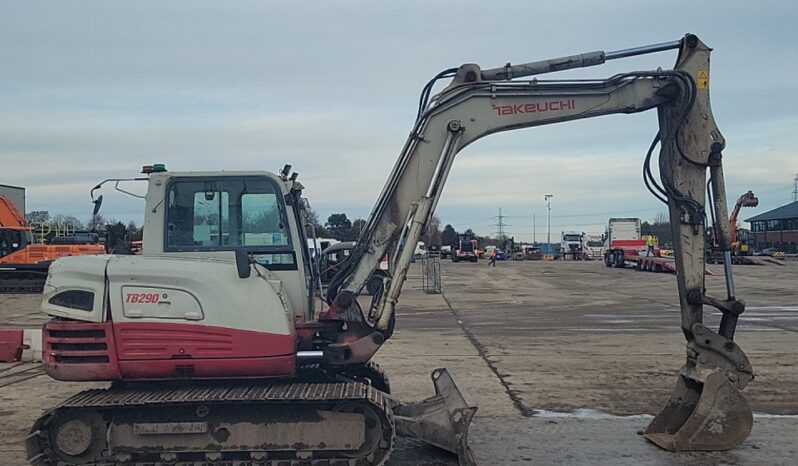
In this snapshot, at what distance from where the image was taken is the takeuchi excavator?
6949 millimetres

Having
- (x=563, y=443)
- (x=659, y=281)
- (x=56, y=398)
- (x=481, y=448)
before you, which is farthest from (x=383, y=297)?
(x=659, y=281)

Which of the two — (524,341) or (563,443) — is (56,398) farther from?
(524,341)

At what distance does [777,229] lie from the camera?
10288cm

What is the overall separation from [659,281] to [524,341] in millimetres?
24555

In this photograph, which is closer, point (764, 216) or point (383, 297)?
point (383, 297)

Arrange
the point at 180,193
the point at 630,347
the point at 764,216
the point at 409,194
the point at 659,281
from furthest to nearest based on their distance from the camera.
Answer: the point at 764,216 → the point at 659,281 → the point at 630,347 → the point at 409,194 → the point at 180,193

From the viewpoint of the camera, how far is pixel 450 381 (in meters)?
8.24

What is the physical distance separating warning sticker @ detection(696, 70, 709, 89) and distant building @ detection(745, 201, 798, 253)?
97.0 meters

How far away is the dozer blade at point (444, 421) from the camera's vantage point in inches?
287

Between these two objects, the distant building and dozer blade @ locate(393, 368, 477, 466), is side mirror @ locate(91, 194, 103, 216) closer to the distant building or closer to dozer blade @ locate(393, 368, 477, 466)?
dozer blade @ locate(393, 368, 477, 466)

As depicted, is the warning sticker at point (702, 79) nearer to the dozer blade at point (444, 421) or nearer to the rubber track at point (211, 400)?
the dozer blade at point (444, 421)

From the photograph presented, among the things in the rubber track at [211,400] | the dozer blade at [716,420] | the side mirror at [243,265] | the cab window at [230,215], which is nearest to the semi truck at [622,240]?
the dozer blade at [716,420]

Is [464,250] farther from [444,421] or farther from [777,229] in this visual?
[444,421]

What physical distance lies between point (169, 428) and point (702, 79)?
21.0 feet
